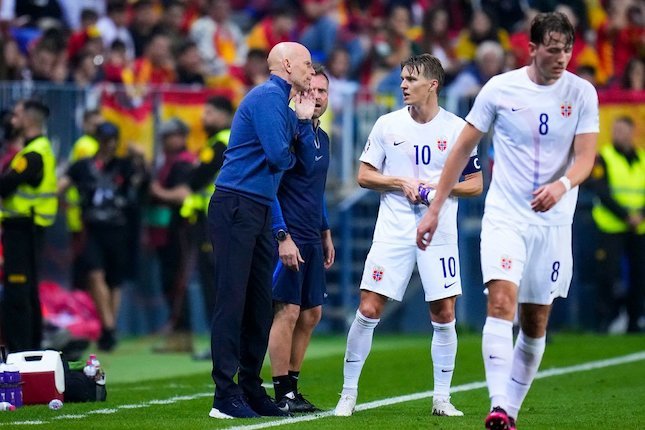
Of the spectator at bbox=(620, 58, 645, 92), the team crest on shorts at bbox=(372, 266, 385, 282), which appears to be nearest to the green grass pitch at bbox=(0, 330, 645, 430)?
the team crest on shorts at bbox=(372, 266, 385, 282)

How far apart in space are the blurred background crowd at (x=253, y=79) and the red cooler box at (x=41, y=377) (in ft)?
13.7

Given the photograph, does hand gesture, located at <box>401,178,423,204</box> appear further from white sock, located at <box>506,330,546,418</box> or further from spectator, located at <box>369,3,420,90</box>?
spectator, located at <box>369,3,420,90</box>

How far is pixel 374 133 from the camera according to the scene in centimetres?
988

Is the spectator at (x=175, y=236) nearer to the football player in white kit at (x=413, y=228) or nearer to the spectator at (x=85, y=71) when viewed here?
the spectator at (x=85, y=71)

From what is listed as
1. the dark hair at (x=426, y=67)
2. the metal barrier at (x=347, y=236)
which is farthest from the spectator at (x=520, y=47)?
the dark hair at (x=426, y=67)

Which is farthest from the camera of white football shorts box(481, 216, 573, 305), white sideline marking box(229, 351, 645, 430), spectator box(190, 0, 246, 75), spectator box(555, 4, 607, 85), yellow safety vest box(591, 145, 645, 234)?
spectator box(555, 4, 607, 85)

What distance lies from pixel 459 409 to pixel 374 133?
198 cm

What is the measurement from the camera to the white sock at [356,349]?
9516 mm

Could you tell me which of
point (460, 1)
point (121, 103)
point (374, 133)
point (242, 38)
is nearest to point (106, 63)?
point (121, 103)

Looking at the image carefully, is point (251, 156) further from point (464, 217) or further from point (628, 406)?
point (464, 217)

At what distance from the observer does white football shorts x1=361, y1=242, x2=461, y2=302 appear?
31.2 feet

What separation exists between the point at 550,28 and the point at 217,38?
13.3 metres

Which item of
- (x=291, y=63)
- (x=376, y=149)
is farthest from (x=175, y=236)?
(x=291, y=63)

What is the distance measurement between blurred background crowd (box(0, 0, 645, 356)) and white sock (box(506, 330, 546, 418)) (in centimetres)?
725
